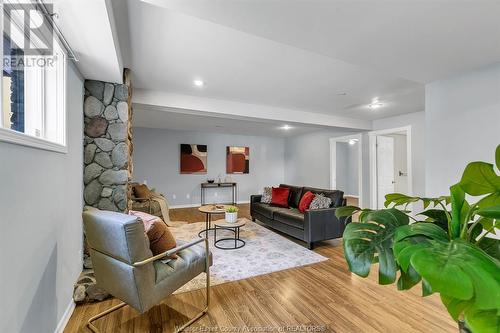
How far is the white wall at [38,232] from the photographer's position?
1.09m

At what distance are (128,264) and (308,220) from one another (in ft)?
8.56

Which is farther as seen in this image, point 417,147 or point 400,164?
point 400,164

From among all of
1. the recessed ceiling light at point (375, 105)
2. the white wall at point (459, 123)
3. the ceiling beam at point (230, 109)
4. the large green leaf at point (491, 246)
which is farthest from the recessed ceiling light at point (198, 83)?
the large green leaf at point (491, 246)

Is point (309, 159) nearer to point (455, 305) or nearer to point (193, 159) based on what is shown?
point (193, 159)

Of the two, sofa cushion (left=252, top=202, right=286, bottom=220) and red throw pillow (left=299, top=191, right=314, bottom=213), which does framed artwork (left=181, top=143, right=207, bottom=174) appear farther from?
red throw pillow (left=299, top=191, right=314, bottom=213)

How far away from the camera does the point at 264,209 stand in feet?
15.4

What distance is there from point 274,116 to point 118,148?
2.78 metres

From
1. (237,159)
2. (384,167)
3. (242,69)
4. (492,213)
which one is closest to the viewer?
(492,213)

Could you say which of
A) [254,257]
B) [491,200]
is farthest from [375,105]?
[491,200]

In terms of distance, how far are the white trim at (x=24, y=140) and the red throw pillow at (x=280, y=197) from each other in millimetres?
3764

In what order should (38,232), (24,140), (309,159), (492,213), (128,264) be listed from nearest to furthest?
(492,213) → (24,140) → (38,232) → (128,264) → (309,159)

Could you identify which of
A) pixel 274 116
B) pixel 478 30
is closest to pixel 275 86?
pixel 274 116

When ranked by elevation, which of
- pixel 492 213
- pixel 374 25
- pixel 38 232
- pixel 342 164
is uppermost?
pixel 374 25

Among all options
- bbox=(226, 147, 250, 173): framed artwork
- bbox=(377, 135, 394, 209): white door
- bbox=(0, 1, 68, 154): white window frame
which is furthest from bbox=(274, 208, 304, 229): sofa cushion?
bbox=(226, 147, 250, 173): framed artwork
